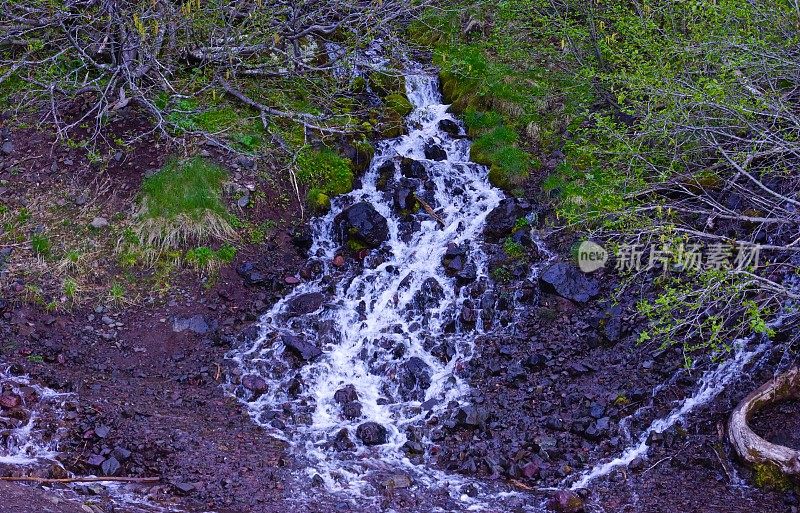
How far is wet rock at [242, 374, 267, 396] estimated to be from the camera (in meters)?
8.88

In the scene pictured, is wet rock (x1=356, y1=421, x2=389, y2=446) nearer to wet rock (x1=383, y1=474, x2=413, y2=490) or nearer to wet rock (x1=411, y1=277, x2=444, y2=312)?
wet rock (x1=383, y1=474, x2=413, y2=490)

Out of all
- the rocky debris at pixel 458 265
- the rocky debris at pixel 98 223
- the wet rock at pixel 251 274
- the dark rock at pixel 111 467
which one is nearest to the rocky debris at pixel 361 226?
the rocky debris at pixel 458 265

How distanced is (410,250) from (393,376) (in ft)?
8.10

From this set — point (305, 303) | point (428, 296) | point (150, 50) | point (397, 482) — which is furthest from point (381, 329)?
point (150, 50)

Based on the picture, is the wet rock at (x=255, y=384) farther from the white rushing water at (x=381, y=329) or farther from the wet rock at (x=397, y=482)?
the wet rock at (x=397, y=482)

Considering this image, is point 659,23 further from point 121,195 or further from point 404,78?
point 121,195

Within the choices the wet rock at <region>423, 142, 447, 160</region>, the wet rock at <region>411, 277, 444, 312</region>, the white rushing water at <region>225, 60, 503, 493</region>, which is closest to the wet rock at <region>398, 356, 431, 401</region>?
the white rushing water at <region>225, 60, 503, 493</region>

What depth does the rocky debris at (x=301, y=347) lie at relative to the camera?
9.39 meters

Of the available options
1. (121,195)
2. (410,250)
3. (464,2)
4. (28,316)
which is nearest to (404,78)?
(464,2)

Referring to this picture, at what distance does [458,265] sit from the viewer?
10594 millimetres

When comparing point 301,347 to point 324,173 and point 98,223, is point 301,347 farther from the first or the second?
point 98,223

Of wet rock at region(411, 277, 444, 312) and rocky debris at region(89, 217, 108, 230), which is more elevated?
rocky debris at region(89, 217, 108, 230)

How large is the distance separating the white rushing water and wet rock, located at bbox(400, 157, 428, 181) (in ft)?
0.24

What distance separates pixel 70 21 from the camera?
1177 centimetres
